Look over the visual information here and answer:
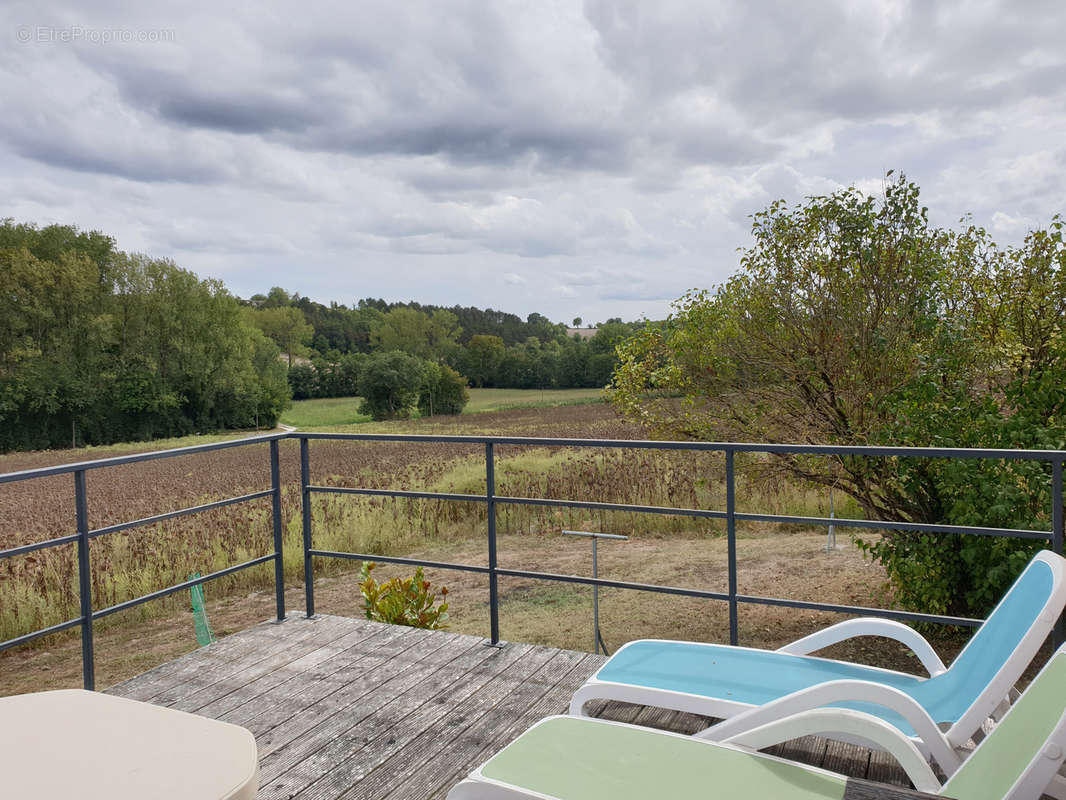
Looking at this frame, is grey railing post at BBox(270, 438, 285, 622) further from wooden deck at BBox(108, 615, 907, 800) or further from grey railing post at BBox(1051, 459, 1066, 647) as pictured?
grey railing post at BBox(1051, 459, 1066, 647)

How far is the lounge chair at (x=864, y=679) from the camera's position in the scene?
68.7 inches

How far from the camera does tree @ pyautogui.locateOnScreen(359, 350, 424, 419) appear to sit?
36.0 m

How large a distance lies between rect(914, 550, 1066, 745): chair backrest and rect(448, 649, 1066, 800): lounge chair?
0.23m

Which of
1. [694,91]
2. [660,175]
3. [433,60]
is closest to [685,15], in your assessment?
[694,91]

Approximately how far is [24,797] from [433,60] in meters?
9.91

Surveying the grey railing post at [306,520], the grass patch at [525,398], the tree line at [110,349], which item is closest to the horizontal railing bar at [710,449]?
the grey railing post at [306,520]

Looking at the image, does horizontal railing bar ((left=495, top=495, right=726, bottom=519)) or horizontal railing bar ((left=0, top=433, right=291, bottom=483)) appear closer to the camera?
horizontal railing bar ((left=0, top=433, right=291, bottom=483))

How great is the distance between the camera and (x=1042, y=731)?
1.29 m

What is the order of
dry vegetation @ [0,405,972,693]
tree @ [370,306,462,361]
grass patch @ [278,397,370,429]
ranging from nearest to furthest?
1. dry vegetation @ [0,405,972,693]
2. grass patch @ [278,397,370,429]
3. tree @ [370,306,462,361]

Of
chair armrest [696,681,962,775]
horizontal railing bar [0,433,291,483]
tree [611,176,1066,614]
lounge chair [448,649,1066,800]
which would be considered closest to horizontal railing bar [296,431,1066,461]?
horizontal railing bar [0,433,291,483]

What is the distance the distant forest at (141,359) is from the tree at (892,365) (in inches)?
812

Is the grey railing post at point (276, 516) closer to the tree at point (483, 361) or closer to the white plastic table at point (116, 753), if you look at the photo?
the white plastic table at point (116, 753)

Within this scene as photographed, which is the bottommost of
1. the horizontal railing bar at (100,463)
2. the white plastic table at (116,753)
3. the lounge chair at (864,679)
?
the lounge chair at (864,679)

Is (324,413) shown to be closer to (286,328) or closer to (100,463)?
(286,328)
